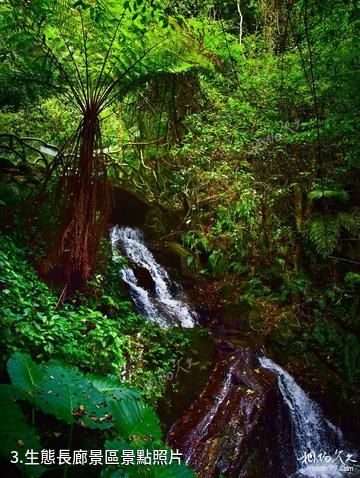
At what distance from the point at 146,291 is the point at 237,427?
3031 mm

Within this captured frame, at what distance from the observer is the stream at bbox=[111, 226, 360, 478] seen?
3764 millimetres

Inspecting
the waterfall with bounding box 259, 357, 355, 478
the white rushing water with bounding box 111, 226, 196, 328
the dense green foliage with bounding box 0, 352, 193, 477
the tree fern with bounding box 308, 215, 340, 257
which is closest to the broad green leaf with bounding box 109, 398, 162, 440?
the dense green foliage with bounding box 0, 352, 193, 477

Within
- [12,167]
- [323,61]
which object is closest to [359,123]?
[323,61]

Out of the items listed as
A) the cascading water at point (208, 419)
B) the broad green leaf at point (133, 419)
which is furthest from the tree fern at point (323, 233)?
the broad green leaf at point (133, 419)

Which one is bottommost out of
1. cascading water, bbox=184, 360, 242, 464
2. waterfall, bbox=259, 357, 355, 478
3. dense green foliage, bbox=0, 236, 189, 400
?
waterfall, bbox=259, 357, 355, 478

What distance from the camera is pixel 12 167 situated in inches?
200

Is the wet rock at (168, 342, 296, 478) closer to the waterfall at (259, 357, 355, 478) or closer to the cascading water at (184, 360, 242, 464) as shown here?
the cascading water at (184, 360, 242, 464)

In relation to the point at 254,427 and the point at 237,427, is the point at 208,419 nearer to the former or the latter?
the point at 237,427

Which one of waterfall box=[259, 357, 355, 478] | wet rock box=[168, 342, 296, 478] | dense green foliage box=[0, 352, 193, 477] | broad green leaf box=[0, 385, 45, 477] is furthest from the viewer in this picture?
waterfall box=[259, 357, 355, 478]

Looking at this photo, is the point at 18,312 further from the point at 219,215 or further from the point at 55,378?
the point at 219,215

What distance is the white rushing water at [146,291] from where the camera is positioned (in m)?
6.05

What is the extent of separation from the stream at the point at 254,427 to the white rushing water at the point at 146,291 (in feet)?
0.27

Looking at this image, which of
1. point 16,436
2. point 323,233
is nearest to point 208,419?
point 16,436

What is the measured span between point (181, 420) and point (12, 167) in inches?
161
